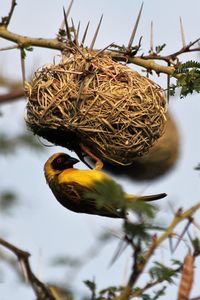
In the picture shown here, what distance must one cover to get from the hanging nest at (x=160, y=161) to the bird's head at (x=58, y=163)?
639 centimetres

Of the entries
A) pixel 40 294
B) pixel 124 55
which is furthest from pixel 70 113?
pixel 40 294

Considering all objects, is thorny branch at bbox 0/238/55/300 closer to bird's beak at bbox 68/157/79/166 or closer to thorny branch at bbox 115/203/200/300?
thorny branch at bbox 115/203/200/300

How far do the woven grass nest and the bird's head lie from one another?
0.66 feet

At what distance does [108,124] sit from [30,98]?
49cm

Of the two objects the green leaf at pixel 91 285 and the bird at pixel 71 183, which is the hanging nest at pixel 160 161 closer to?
the bird at pixel 71 183

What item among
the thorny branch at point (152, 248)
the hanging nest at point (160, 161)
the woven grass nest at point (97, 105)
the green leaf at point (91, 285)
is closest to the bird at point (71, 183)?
the woven grass nest at point (97, 105)

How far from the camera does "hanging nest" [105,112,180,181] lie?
11.3m

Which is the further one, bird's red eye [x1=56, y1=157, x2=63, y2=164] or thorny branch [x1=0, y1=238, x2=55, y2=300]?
bird's red eye [x1=56, y1=157, x2=63, y2=164]

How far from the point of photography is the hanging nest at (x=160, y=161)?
1130cm

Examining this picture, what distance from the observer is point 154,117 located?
4168 mm

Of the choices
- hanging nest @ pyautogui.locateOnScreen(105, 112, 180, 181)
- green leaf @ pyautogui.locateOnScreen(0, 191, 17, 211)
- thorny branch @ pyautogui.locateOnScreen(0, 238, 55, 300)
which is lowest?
hanging nest @ pyautogui.locateOnScreen(105, 112, 180, 181)

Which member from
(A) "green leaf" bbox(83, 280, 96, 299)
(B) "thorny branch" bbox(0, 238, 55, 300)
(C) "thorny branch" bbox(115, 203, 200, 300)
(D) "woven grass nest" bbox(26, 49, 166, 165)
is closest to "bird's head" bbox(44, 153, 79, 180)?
(D) "woven grass nest" bbox(26, 49, 166, 165)

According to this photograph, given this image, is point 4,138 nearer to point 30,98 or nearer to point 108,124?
point 30,98

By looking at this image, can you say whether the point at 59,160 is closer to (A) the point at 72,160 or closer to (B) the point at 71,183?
(A) the point at 72,160
